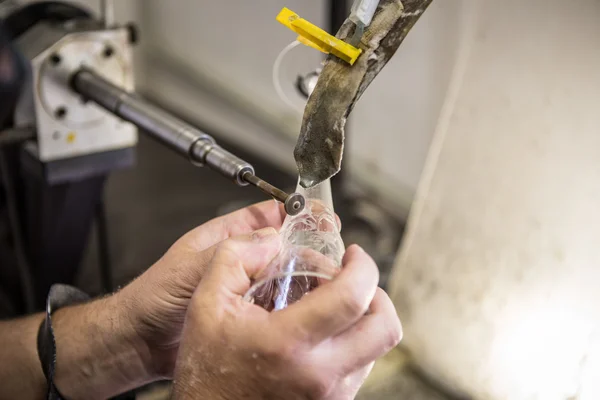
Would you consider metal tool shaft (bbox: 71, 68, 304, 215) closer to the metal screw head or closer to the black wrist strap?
the metal screw head

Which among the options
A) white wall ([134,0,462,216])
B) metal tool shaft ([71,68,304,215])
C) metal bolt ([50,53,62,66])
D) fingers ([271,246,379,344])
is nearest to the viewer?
fingers ([271,246,379,344])

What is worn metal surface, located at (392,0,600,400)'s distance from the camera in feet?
2.46

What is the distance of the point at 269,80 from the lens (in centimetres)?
201

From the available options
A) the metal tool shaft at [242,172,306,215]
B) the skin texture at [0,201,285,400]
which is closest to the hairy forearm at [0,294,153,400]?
the skin texture at [0,201,285,400]

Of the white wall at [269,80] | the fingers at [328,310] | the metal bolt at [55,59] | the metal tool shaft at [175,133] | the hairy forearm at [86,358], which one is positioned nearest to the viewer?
the fingers at [328,310]

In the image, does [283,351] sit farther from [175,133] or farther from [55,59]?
[55,59]

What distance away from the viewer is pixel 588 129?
75 cm

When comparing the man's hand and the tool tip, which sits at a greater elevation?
the tool tip

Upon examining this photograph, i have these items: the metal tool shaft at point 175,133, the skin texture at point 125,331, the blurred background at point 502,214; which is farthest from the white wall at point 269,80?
the skin texture at point 125,331

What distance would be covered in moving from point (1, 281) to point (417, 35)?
108 cm

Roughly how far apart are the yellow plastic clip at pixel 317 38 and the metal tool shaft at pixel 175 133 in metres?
0.14

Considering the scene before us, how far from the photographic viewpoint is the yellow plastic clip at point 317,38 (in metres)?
0.54

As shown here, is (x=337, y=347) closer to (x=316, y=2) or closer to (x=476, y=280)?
(x=476, y=280)

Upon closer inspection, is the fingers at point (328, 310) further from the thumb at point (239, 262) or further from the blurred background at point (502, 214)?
the blurred background at point (502, 214)
